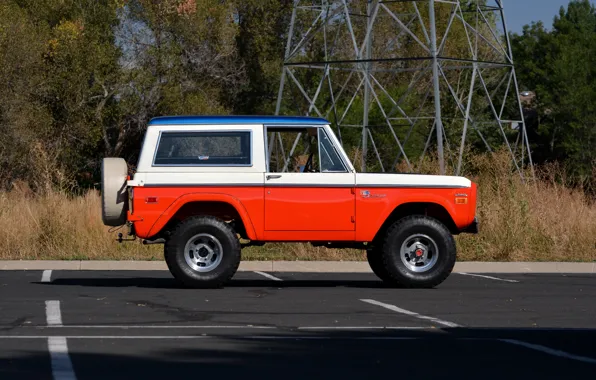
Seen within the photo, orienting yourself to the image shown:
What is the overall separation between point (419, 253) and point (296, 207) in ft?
5.72

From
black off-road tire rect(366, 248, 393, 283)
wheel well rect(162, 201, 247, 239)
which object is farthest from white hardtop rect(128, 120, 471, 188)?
black off-road tire rect(366, 248, 393, 283)

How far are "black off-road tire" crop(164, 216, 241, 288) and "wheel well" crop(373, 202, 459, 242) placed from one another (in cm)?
209

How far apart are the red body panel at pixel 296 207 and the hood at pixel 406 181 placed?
7 centimetres

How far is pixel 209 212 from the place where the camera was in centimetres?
1567

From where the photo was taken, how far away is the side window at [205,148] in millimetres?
15281

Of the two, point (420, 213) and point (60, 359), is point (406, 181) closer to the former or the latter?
point (420, 213)

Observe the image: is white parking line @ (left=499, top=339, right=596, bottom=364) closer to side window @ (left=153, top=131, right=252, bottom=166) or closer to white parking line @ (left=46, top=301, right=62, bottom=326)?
white parking line @ (left=46, top=301, right=62, bottom=326)

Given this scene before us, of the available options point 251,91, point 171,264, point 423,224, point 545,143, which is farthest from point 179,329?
point 545,143

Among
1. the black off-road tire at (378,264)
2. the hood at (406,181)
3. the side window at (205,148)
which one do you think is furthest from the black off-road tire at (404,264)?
the side window at (205,148)

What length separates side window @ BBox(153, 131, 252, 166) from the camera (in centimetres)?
1528

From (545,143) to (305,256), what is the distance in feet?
159

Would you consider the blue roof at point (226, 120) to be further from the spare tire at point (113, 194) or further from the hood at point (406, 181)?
the hood at point (406, 181)

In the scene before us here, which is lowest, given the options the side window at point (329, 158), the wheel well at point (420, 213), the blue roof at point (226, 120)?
the wheel well at point (420, 213)

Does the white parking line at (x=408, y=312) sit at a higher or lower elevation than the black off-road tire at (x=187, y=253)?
lower
